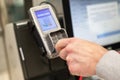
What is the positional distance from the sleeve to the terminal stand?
11.2 inches

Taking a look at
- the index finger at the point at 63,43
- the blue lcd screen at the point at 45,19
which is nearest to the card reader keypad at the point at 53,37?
the blue lcd screen at the point at 45,19

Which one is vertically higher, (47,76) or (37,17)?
(37,17)

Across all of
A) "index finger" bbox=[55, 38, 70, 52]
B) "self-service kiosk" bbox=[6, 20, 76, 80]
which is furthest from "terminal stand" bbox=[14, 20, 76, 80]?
"index finger" bbox=[55, 38, 70, 52]

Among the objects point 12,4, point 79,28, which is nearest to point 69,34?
point 79,28

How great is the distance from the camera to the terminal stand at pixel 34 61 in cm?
76

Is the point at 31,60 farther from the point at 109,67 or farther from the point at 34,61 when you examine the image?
the point at 109,67

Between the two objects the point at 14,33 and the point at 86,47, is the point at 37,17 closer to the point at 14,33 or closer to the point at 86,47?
the point at 14,33

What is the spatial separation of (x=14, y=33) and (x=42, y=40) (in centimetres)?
11

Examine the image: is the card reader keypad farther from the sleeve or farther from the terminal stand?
the sleeve

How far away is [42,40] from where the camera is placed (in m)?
0.77

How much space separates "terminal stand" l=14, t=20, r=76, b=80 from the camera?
0.76m

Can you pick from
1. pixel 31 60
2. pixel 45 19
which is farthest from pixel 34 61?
pixel 45 19

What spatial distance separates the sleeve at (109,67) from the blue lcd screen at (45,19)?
30cm

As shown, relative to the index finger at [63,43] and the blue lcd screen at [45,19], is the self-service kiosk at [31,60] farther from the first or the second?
the index finger at [63,43]
